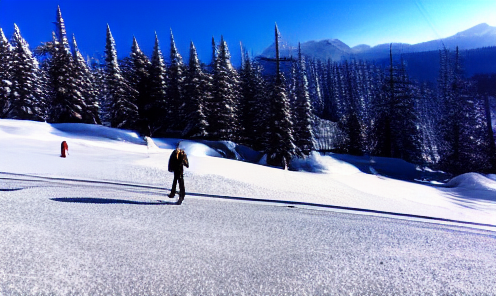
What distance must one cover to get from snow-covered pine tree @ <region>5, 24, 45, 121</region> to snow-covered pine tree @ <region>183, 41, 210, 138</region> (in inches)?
782

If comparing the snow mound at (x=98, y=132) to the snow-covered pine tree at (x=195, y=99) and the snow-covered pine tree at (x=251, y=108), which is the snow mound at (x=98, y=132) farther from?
the snow-covered pine tree at (x=251, y=108)

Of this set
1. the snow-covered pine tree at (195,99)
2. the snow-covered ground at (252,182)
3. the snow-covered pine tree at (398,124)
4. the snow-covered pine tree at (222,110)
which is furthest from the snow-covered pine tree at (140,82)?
the snow-covered pine tree at (398,124)

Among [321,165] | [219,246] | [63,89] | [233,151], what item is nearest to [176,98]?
[63,89]

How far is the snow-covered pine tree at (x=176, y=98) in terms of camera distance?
38.5m

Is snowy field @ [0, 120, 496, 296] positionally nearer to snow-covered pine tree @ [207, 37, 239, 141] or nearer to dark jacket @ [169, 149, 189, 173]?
dark jacket @ [169, 149, 189, 173]

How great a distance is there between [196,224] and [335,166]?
27066 mm

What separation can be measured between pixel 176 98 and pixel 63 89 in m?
13.8

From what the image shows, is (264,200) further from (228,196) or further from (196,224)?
(196,224)

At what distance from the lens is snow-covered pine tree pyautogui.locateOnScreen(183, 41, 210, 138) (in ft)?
109

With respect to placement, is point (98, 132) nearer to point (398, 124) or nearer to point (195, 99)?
point (195, 99)

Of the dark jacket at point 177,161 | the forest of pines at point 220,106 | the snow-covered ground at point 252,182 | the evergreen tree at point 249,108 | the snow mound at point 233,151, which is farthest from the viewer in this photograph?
the evergreen tree at point 249,108

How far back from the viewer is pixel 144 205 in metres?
6.33

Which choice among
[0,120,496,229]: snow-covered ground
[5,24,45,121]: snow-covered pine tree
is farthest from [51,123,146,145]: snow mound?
[5,24,45,121]: snow-covered pine tree

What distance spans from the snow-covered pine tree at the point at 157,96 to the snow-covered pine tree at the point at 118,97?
2897 millimetres
